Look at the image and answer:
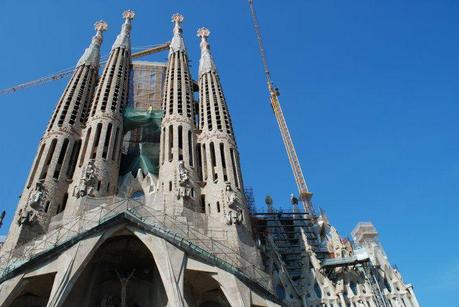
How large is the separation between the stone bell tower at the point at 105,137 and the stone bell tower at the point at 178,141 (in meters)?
3.61

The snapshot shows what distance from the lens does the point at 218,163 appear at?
31156 mm

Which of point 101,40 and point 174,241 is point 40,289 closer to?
point 174,241

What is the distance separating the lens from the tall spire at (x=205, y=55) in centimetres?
4278

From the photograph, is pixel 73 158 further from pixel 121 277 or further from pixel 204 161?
pixel 121 277

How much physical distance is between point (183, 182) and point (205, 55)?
69.8ft

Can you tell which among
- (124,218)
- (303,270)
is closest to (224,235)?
(124,218)

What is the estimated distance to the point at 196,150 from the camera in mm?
33719

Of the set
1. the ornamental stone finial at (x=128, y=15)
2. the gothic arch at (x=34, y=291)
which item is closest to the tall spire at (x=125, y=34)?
the ornamental stone finial at (x=128, y=15)

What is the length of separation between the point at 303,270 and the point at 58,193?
745 inches

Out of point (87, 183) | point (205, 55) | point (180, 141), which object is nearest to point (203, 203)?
point (180, 141)

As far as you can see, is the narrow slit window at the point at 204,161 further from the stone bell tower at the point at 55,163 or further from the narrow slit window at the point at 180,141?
the stone bell tower at the point at 55,163

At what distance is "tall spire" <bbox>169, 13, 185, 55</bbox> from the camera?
45603mm

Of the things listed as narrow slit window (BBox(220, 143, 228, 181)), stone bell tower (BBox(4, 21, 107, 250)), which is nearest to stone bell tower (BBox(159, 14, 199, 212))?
narrow slit window (BBox(220, 143, 228, 181))

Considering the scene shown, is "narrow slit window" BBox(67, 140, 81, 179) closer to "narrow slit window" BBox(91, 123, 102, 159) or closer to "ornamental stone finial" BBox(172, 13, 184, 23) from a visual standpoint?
"narrow slit window" BBox(91, 123, 102, 159)
